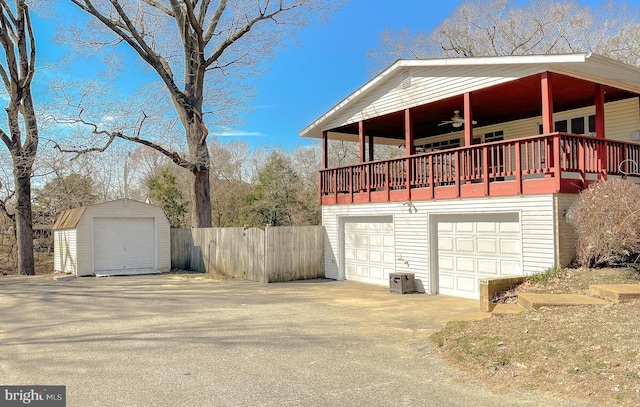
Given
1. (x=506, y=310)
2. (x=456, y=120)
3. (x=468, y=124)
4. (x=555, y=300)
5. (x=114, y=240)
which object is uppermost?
(x=456, y=120)

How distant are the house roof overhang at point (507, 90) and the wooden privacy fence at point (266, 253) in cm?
395

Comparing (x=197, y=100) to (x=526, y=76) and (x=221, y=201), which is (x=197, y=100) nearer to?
(x=221, y=201)

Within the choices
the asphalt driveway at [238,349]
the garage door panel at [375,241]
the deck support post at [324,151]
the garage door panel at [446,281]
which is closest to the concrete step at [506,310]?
the asphalt driveway at [238,349]

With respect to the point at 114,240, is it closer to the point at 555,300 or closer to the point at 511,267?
the point at 511,267

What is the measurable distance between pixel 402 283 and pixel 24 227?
1587 centimetres

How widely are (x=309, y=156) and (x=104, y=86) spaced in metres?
18.6

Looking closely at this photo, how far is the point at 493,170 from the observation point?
10.3 m

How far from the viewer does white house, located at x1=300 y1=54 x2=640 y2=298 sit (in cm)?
934

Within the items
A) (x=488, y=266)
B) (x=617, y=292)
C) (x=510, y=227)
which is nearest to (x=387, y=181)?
(x=488, y=266)

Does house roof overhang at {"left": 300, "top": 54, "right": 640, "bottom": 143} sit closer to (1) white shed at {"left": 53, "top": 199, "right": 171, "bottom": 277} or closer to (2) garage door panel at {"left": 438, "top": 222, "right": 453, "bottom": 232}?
(2) garage door panel at {"left": 438, "top": 222, "right": 453, "bottom": 232}

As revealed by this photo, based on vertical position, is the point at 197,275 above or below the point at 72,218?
below

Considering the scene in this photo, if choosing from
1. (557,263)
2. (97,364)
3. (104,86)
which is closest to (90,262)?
(104,86)

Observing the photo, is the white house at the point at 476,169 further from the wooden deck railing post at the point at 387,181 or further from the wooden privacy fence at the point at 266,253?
the wooden privacy fence at the point at 266,253

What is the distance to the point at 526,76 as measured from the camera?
33.3ft
